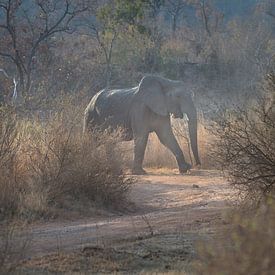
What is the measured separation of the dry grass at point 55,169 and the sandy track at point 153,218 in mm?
616

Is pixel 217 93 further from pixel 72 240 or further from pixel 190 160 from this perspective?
pixel 72 240

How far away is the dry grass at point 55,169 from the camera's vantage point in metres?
14.1

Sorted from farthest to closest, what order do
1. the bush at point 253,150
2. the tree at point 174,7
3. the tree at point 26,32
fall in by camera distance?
the tree at point 174,7 → the tree at point 26,32 → the bush at point 253,150

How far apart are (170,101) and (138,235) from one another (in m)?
10.9

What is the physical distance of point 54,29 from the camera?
3089 centimetres

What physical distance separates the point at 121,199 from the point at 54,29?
16.3 meters

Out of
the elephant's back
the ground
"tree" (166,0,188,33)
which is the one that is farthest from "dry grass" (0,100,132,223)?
"tree" (166,0,188,33)

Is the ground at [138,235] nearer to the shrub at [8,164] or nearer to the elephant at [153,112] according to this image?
the shrub at [8,164]

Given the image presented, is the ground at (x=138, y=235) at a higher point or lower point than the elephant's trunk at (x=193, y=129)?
lower

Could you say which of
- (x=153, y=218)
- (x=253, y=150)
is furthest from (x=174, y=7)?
(x=253, y=150)

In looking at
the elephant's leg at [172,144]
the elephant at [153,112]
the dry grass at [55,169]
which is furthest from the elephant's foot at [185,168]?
the dry grass at [55,169]

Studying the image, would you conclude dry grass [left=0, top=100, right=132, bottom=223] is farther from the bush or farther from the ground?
the bush

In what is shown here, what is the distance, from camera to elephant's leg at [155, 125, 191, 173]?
21.3 m

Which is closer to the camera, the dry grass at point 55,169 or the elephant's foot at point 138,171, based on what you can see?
the dry grass at point 55,169
